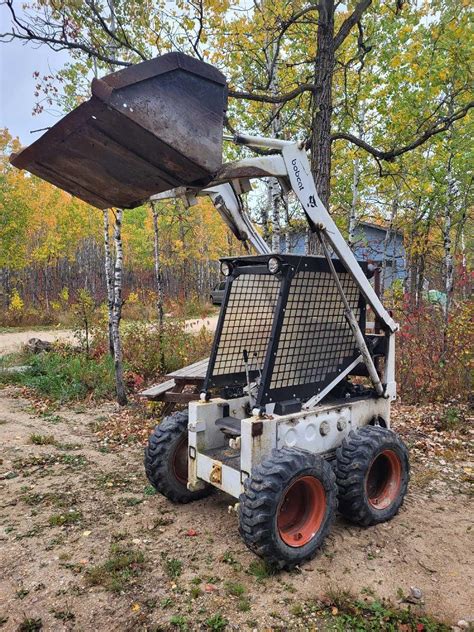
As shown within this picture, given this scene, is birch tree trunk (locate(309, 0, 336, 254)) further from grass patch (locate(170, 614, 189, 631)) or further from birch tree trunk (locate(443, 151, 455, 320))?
grass patch (locate(170, 614, 189, 631))

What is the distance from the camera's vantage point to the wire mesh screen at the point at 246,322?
3.99 meters

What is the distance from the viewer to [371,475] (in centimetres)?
389

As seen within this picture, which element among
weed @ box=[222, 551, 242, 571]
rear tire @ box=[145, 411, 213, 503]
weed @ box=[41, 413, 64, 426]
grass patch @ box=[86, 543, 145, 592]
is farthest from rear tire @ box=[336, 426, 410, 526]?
weed @ box=[41, 413, 64, 426]

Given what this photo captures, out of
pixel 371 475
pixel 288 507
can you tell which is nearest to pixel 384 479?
pixel 371 475

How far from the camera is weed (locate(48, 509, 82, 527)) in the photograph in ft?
12.3

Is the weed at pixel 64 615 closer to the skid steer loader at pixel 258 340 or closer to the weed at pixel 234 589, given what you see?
the weed at pixel 234 589

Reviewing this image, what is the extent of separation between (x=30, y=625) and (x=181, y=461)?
171 centimetres

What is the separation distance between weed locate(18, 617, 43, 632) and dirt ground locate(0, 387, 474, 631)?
0.04m

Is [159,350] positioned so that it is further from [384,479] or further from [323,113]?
[384,479]

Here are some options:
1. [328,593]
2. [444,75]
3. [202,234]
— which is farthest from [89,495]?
[202,234]

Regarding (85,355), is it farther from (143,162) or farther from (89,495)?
(143,162)

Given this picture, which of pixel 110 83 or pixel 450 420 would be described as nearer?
pixel 110 83

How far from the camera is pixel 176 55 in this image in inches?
92.8

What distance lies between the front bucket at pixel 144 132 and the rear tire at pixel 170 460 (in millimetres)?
2097
